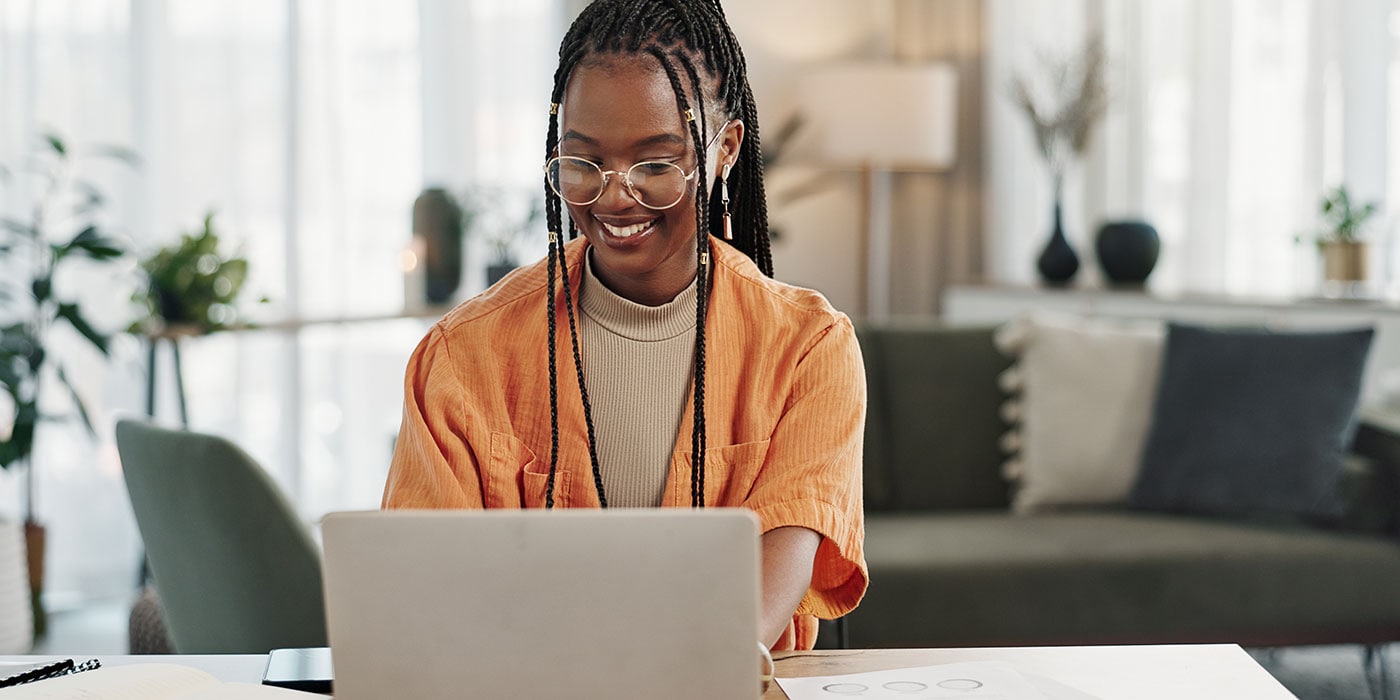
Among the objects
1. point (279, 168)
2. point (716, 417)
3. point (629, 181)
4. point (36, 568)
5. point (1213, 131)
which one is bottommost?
point (36, 568)

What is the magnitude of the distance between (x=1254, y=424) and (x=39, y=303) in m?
2.47

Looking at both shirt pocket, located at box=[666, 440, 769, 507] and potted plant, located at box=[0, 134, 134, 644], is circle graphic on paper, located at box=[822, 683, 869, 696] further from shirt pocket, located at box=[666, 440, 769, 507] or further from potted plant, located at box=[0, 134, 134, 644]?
potted plant, located at box=[0, 134, 134, 644]

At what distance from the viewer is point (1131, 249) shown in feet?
13.2

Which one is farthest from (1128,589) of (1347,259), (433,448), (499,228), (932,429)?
(499,228)

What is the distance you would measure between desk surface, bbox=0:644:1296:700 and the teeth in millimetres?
382

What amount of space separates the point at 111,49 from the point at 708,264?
2795 mm

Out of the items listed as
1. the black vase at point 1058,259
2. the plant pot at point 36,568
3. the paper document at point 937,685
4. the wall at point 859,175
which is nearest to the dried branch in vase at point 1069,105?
the black vase at point 1058,259

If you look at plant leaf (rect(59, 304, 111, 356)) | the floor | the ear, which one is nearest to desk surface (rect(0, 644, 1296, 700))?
the ear

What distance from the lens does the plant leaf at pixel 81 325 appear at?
9.52 ft

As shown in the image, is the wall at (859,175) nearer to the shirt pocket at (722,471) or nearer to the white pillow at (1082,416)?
the white pillow at (1082,416)

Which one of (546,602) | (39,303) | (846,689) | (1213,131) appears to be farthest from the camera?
(1213,131)

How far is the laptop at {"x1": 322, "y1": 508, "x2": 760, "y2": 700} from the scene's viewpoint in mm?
798

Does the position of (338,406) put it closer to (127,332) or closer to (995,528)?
(127,332)

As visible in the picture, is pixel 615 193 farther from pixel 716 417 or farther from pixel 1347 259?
pixel 1347 259
